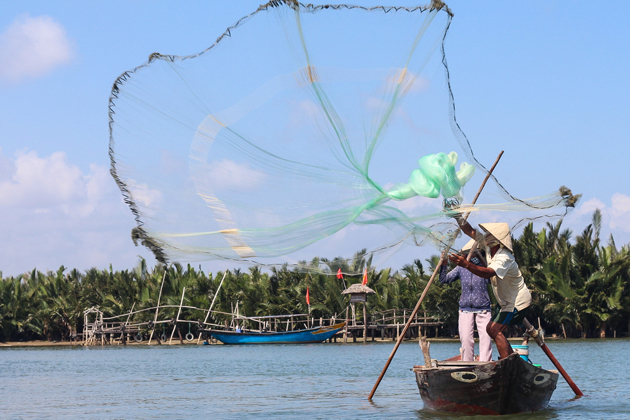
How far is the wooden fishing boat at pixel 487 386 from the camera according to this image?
10.2 meters

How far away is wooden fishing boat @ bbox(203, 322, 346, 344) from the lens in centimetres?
4034

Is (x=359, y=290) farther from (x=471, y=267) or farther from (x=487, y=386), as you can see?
(x=471, y=267)

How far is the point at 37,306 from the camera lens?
5384cm

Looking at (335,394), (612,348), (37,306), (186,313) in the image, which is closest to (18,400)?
(335,394)

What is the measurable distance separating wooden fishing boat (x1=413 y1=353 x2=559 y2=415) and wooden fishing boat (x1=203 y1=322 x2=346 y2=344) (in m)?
29.4

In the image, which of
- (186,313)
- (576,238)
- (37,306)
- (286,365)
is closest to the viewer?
(286,365)

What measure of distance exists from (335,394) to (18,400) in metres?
6.68

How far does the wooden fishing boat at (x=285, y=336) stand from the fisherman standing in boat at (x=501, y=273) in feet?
99.7

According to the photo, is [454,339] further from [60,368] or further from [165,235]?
[165,235]

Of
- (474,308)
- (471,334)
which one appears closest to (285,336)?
(471,334)

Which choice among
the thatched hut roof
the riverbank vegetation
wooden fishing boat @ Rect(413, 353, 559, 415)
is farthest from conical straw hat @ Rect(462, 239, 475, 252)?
the thatched hut roof

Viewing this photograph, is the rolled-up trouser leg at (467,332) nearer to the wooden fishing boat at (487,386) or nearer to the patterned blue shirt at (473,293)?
the patterned blue shirt at (473,293)

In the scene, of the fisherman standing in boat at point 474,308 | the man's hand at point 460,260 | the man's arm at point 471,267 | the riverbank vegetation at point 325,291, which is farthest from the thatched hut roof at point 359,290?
the man's hand at point 460,260

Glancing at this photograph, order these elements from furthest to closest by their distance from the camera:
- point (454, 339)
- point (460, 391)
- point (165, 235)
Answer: point (454, 339) < point (460, 391) < point (165, 235)
